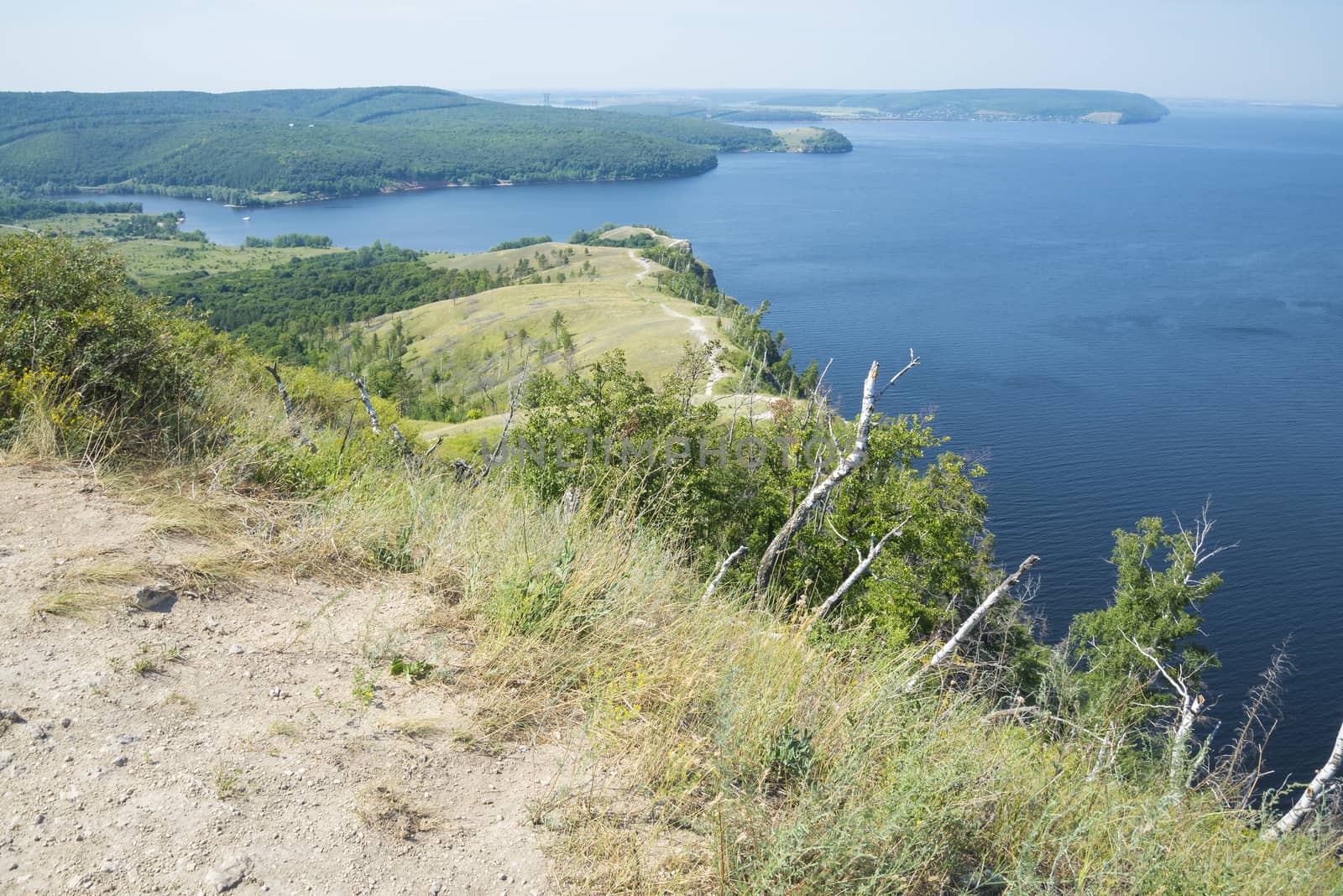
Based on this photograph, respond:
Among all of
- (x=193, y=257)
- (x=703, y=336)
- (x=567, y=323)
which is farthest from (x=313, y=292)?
(x=703, y=336)

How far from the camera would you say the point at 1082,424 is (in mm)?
59125

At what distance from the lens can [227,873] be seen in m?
3.32

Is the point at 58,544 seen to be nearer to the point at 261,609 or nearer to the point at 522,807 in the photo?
the point at 261,609

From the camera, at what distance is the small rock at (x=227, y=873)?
326cm

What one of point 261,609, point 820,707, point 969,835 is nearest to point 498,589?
point 261,609

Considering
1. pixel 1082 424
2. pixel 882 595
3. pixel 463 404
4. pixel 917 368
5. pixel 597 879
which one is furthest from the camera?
pixel 463 404

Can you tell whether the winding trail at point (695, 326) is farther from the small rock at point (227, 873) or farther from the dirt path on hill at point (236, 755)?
the small rock at point (227, 873)

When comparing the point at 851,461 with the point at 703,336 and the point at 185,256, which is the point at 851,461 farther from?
the point at 185,256

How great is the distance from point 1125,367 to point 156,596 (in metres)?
78.0

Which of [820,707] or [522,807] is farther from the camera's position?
[820,707]

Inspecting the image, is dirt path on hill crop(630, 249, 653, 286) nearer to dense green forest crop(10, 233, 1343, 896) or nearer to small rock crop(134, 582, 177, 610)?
dense green forest crop(10, 233, 1343, 896)

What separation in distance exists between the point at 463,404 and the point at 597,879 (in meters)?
80.9

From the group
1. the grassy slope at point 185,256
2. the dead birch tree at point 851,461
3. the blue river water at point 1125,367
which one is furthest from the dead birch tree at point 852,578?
the grassy slope at point 185,256

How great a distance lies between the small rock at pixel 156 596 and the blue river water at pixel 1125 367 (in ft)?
74.9
